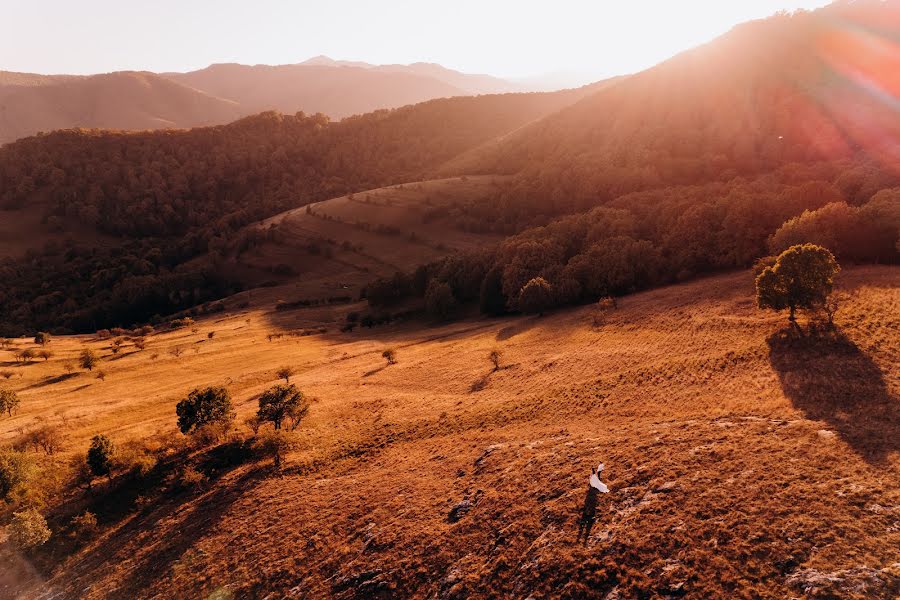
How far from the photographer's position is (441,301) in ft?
354

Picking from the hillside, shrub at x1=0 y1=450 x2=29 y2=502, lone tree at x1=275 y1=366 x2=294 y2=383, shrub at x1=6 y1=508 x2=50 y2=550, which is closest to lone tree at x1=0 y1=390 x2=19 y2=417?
shrub at x1=0 y1=450 x2=29 y2=502

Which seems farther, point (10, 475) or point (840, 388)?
point (10, 475)

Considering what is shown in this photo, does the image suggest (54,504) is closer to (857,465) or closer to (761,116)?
(857,465)

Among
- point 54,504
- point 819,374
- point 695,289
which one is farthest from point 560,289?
point 54,504

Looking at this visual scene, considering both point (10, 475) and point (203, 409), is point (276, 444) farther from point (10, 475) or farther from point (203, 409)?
point (10, 475)

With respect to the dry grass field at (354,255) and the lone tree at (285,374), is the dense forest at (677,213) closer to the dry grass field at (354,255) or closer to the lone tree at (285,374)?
the dry grass field at (354,255)

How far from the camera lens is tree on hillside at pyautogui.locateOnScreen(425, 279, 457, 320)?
354 feet

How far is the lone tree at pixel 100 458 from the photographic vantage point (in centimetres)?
3906

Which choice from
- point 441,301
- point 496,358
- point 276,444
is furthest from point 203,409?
point 441,301

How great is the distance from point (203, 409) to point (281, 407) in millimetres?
7846

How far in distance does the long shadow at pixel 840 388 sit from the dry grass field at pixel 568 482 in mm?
196

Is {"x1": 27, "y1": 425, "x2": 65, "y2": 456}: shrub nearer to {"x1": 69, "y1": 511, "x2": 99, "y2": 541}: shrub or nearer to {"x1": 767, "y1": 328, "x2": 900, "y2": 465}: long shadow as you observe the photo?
{"x1": 69, "y1": 511, "x2": 99, "y2": 541}: shrub

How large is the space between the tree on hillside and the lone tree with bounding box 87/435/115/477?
7480 cm

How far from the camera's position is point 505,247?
118m
